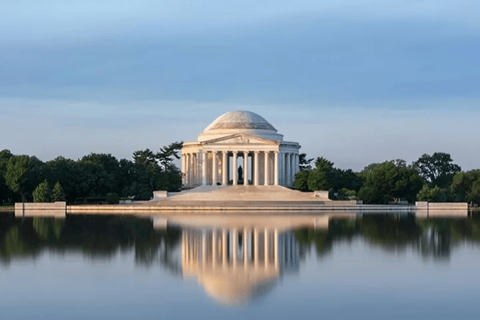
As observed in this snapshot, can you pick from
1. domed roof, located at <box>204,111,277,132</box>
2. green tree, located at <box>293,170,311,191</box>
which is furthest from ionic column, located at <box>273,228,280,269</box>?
domed roof, located at <box>204,111,277,132</box>

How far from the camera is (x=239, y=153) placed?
10300 cm

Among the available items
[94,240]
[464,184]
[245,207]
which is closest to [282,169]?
[464,184]

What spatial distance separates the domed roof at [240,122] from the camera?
339ft

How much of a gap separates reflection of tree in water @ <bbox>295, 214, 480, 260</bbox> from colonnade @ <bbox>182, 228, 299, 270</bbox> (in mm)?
1277

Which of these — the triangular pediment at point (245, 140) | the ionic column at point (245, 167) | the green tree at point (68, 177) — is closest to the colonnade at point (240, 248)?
the green tree at point (68, 177)

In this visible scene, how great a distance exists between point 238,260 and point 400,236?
562 inches

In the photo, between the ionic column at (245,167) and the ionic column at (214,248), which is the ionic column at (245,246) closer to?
Answer: the ionic column at (214,248)

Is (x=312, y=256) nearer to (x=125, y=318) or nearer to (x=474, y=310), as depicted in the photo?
(x=474, y=310)

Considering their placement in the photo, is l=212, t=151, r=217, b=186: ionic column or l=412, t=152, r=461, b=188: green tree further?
l=412, t=152, r=461, b=188: green tree

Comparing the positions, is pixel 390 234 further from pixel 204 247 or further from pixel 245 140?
pixel 245 140

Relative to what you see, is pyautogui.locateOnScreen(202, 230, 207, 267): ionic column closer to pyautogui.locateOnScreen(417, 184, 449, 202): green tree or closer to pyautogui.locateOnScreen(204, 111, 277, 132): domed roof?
pyautogui.locateOnScreen(417, 184, 449, 202): green tree

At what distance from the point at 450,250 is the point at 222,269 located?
11.9 meters

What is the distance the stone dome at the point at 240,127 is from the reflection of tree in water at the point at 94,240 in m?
54.4

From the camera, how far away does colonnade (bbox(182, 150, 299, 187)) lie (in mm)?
99375
